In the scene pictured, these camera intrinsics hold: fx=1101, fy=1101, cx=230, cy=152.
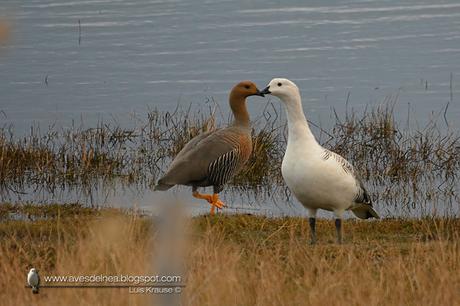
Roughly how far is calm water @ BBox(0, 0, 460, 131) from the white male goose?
814cm

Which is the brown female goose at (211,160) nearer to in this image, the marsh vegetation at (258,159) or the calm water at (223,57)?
the marsh vegetation at (258,159)

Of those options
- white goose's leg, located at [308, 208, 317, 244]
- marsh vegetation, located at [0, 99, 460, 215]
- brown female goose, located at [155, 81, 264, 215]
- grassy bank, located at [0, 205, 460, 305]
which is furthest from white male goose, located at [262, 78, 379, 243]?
marsh vegetation, located at [0, 99, 460, 215]

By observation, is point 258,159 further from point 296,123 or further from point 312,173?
point 312,173

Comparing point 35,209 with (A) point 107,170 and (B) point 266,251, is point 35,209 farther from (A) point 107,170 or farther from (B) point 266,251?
(B) point 266,251

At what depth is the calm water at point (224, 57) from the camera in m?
20.5

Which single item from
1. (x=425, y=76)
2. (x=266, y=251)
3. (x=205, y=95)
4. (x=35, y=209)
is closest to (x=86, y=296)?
(x=266, y=251)

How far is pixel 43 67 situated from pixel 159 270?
22.2m

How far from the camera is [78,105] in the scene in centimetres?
2116

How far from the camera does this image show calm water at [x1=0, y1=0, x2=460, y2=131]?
20703 millimetres

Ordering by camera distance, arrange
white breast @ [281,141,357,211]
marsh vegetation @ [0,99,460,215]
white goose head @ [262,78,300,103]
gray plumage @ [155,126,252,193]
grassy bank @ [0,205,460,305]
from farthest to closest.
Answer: marsh vegetation @ [0,99,460,215] < gray plumage @ [155,126,252,193] < white goose head @ [262,78,300,103] < white breast @ [281,141,357,211] < grassy bank @ [0,205,460,305]

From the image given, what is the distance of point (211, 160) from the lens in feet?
39.9

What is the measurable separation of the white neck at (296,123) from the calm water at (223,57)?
8110 mm

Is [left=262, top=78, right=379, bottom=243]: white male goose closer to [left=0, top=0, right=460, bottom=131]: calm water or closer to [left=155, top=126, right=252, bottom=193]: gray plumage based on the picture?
[left=155, top=126, right=252, bottom=193]: gray plumage

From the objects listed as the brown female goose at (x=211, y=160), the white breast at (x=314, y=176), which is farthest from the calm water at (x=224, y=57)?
the white breast at (x=314, y=176)
